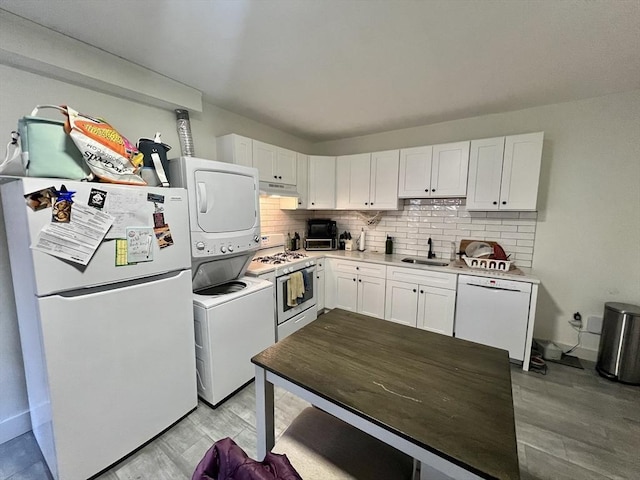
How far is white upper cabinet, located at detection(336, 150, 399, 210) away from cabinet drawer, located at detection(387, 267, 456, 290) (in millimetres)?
820

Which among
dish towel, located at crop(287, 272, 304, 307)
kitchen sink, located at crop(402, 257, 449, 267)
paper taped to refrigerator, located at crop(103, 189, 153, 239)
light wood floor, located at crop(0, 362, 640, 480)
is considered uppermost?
paper taped to refrigerator, located at crop(103, 189, 153, 239)

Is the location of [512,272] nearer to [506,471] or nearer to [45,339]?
[506,471]

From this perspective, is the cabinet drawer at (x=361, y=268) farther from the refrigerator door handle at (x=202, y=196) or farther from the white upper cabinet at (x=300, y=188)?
the refrigerator door handle at (x=202, y=196)

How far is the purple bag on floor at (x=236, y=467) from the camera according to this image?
21.3 inches

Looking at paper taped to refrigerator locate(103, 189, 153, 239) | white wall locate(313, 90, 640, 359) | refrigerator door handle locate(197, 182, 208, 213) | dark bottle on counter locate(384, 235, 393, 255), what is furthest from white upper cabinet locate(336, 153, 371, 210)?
paper taped to refrigerator locate(103, 189, 153, 239)

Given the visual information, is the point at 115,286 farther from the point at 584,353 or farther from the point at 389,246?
the point at 584,353

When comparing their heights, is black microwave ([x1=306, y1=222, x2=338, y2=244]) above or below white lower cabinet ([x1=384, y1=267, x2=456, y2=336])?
above

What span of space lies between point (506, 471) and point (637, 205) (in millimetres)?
3062

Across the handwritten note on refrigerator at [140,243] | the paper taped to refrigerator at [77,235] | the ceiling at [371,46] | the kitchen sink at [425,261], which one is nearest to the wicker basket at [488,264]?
the kitchen sink at [425,261]

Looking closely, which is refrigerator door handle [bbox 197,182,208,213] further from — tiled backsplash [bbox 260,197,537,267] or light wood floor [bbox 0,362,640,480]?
light wood floor [bbox 0,362,640,480]

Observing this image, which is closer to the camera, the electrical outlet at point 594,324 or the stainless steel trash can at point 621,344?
the stainless steel trash can at point 621,344

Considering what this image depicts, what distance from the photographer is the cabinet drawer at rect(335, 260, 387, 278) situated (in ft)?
10.1

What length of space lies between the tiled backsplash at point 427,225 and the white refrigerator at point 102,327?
1.73m

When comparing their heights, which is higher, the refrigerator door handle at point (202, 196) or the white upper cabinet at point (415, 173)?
the white upper cabinet at point (415, 173)
